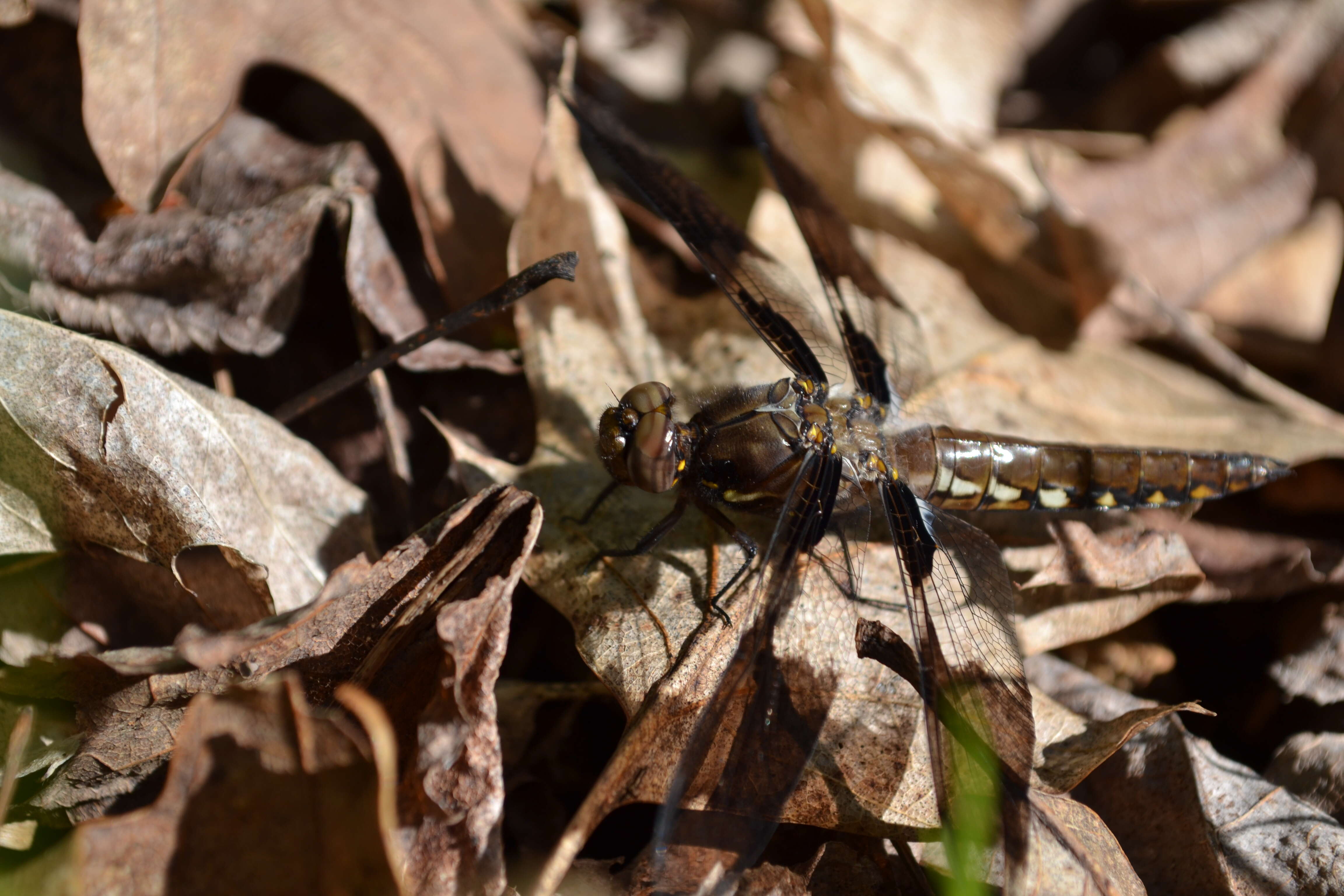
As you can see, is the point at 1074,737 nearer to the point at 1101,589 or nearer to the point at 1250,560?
the point at 1101,589

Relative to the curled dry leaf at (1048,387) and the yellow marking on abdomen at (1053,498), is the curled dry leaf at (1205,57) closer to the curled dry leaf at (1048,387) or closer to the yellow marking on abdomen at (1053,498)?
the curled dry leaf at (1048,387)

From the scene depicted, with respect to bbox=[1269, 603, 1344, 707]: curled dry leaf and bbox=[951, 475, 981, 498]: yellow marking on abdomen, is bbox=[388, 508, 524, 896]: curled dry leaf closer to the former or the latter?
bbox=[951, 475, 981, 498]: yellow marking on abdomen

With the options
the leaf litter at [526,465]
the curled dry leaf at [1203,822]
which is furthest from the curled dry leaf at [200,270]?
the curled dry leaf at [1203,822]

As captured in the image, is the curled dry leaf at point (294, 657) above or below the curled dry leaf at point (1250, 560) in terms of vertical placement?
below

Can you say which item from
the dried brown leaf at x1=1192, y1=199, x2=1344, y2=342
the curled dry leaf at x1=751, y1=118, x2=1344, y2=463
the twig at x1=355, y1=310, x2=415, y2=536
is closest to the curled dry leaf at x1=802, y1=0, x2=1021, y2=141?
the curled dry leaf at x1=751, y1=118, x2=1344, y2=463

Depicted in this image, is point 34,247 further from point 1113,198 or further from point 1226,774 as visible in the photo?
point 1113,198

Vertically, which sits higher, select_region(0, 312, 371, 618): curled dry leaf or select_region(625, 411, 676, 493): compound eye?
select_region(625, 411, 676, 493): compound eye

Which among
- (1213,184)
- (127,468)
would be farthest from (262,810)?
(1213,184)
